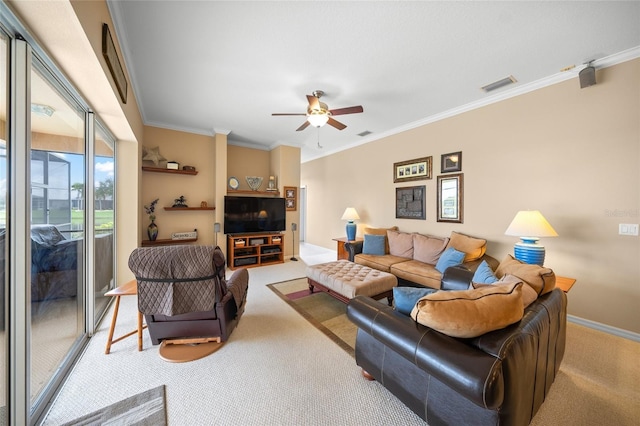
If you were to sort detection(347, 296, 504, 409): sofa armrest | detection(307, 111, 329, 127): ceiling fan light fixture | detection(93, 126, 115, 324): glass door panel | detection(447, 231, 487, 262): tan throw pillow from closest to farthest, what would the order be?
detection(347, 296, 504, 409): sofa armrest < detection(93, 126, 115, 324): glass door panel < detection(307, 111, 329, 127): ceiling fan light fixture < detection(447, 231, 487, 262): tan throw pillow

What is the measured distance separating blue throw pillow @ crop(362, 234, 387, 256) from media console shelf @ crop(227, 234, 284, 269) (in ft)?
6.54

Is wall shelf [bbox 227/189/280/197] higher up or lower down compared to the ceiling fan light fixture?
lower down

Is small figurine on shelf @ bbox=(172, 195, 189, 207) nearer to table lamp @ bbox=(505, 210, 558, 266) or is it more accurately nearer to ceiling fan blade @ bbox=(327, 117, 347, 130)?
ceiling fan blade @ bbox=(327, 117, 347, 130)

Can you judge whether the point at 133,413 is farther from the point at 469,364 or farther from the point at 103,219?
the point at 103,219

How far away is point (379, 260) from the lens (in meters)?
3.64

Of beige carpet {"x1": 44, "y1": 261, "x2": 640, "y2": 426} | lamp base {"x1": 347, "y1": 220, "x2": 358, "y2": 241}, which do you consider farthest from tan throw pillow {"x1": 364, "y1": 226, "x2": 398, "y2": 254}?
beige carpet {"x1": 44, "y1": 261, "x2": 640, "y2": 426}

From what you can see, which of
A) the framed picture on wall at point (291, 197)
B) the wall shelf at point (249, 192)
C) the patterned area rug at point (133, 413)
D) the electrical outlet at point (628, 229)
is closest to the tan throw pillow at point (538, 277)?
the electrical outlet at point (628, 229)

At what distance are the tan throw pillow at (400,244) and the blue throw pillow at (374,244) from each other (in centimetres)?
16

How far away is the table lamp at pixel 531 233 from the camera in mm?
2275

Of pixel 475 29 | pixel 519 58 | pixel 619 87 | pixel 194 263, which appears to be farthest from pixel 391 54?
pixel 194 263

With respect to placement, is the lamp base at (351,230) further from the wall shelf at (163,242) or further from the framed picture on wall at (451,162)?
the wall shelf at (163,242)

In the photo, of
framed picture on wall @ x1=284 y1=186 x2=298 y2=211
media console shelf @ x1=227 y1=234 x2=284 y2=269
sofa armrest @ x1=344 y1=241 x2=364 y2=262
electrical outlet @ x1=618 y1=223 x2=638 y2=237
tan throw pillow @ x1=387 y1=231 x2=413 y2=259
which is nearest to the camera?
electrical outlet @ x1=618 y1=223 x2=638 y2=237

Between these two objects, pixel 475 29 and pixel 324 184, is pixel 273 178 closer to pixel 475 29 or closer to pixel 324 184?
pixel 324 184

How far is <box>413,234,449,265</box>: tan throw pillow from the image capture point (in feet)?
11.1
